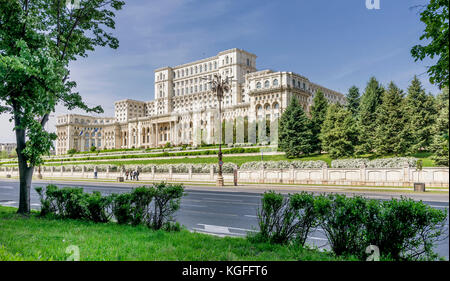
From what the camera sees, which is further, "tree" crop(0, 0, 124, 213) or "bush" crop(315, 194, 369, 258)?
"tree" crop(0, 0, 124, 213)

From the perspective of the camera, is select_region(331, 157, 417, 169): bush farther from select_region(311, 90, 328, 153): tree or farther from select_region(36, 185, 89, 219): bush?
select_region(36, 185, 89, 219): bush

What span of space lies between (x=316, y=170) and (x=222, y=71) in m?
99.8

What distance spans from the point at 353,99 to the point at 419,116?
21.3m

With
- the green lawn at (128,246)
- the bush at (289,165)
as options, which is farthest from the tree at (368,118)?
the green lawn at (128,246)

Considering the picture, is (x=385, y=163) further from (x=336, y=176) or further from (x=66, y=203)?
(x=66, y=203)

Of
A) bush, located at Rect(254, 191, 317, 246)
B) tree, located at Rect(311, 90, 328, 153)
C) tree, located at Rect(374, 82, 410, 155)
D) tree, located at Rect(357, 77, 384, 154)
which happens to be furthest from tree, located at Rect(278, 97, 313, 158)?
bush, located at Rect(254, 191, 317, 246)

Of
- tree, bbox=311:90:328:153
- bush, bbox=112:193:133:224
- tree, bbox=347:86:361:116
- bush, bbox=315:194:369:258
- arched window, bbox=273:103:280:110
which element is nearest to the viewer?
bush, bbox=315:194:369:258

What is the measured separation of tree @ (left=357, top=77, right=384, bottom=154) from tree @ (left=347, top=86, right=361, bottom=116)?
4.76 metres

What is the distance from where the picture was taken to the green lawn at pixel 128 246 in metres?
4.64

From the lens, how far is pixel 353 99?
57.0 m

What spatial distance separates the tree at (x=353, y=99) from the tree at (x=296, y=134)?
12.3 meters

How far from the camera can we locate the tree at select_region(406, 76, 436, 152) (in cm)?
3581
